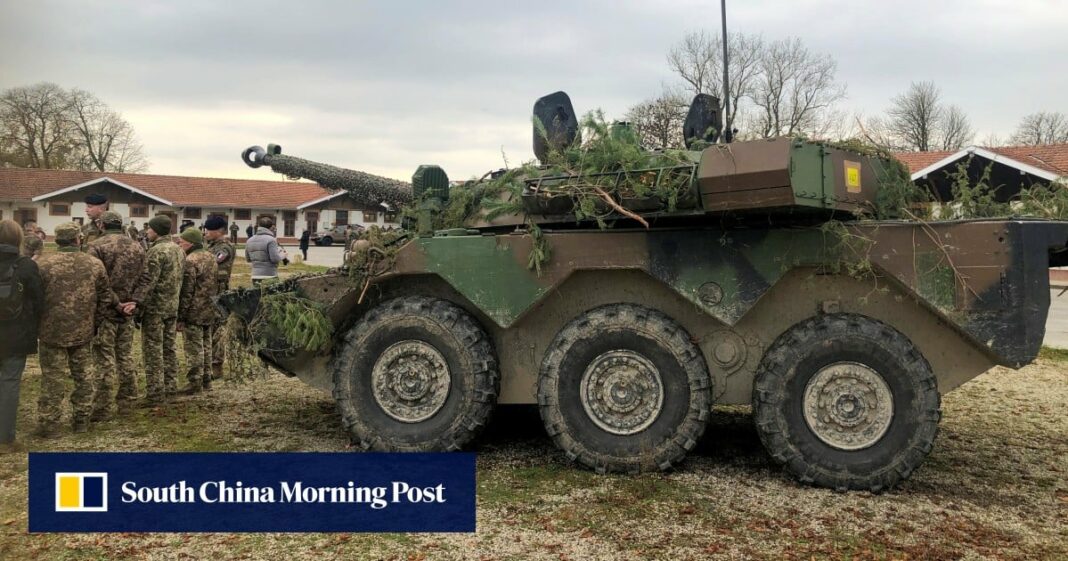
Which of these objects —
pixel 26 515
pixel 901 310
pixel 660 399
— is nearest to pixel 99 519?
pixel 26 515

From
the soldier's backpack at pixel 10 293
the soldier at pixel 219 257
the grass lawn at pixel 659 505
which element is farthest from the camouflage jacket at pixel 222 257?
the soldier's backpack at pixel 10 293

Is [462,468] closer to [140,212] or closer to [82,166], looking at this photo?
[140,212]

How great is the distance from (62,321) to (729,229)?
17.2 ft

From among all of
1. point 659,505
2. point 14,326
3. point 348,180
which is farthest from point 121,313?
point 659,505

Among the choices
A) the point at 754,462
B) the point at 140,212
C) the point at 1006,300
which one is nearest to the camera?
the point at 1006,300

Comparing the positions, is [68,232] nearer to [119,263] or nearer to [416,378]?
[119,263]

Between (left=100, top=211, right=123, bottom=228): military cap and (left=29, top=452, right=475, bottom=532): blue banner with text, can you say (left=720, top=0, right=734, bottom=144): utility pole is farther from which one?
(left=100, top=211, right=123, bottom=228): military cap

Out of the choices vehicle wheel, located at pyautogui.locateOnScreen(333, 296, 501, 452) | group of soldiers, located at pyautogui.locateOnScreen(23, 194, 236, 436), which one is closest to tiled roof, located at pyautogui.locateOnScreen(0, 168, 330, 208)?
group of soldiers, located at pyautogui.locateOnScreen(23, 194, 236, 436)

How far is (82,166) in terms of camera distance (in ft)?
163

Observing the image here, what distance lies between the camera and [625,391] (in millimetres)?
5777

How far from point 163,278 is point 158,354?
0.76m

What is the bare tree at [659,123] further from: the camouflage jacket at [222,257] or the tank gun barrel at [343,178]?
the camouflage jacket at [222,257]

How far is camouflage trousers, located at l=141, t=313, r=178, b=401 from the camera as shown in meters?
8.02

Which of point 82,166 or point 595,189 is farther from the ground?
point 82,166
